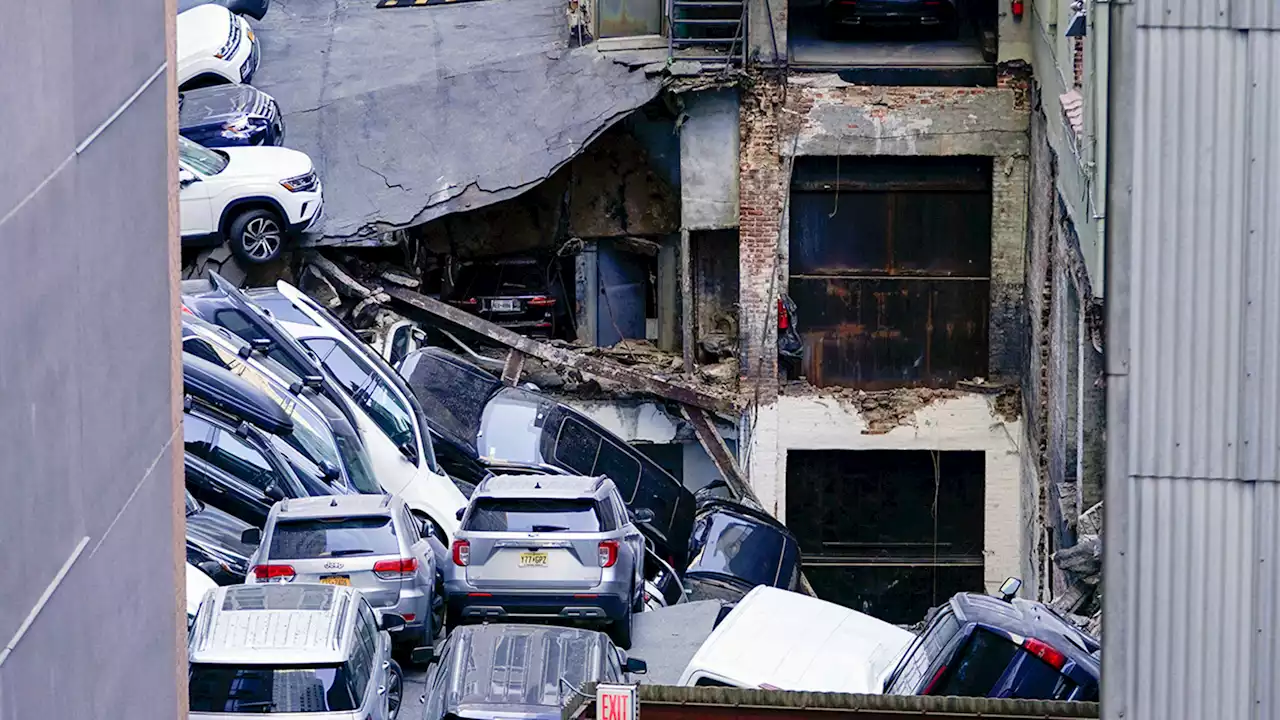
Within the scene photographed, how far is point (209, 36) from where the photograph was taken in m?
25.9

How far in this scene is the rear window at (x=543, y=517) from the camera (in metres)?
15.8

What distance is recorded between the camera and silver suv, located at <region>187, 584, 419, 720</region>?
12.3 metres

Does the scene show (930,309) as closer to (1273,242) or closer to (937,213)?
(937,213)

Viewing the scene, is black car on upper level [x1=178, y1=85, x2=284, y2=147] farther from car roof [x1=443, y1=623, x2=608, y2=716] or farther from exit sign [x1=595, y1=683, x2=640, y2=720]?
exit sign [x1=595, y1=683, x2=640, y2=720]

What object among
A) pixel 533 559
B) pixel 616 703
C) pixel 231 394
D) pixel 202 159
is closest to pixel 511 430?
pixel 231 394

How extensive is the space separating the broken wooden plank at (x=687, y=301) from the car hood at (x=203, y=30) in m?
6.29

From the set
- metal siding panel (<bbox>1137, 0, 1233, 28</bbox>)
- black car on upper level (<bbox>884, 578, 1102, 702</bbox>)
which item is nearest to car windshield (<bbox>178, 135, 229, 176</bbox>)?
black car on upper level (<bbox>884, 578, 1102, 702</bbox>)

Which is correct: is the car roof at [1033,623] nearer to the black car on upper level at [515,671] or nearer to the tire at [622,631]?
the black car on upper level at [515,671]

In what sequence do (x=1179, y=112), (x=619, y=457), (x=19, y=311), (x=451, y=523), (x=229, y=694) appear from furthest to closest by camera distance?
(x=619, y=457), (x=451, y=523), (x=229, y=694), (x=1179, y=112), (x=19, y=311)

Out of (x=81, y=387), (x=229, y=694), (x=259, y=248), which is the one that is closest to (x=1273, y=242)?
(x=81, y=387)

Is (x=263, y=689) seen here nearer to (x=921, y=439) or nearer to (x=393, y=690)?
(x=393, y=690)

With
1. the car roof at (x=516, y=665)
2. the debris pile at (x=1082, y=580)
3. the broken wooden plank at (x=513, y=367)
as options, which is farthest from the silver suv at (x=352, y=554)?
the broken wooden plank at (x=513, y=367)

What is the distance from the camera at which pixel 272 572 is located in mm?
14992

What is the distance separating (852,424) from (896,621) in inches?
103
